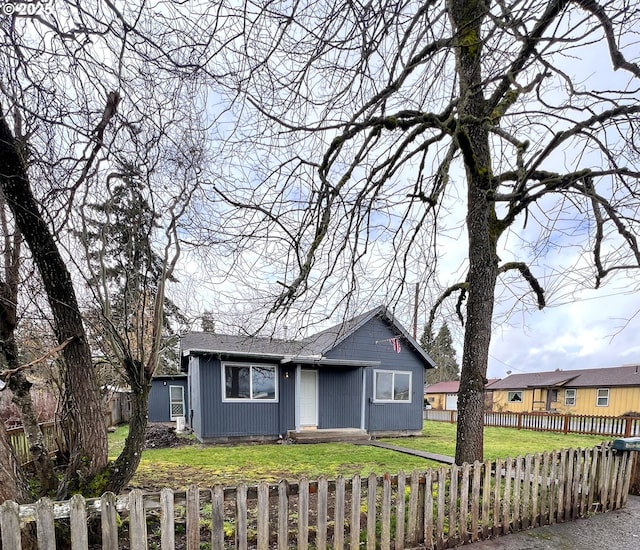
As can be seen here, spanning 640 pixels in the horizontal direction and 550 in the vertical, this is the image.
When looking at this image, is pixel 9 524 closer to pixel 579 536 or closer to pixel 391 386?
pixel 579 536

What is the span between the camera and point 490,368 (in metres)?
5.27

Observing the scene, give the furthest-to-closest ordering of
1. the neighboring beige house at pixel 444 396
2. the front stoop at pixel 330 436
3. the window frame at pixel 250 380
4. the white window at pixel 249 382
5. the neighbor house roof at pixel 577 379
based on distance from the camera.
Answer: the neighboring beige house at pixel 444 396
the neighbor house roof at pixel 577 379
the front stoop at pixel 330 436
the white window at pixel 249 382
the window frame at pixel 250 380

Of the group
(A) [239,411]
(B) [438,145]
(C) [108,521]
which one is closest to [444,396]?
(A) [239,411]

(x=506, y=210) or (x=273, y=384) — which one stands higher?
(x=506, y=210)

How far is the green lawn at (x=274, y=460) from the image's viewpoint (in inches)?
277

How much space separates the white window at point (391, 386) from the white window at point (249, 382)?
3.84 m

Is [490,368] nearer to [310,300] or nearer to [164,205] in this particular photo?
[310,300]

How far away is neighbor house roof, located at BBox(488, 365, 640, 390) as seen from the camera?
21078 mm

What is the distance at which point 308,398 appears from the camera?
42.8 feet

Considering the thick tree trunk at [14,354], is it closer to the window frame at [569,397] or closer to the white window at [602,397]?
the white window at [602,397]

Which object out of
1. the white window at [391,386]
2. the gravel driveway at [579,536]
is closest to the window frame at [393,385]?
the white window at [391,386]

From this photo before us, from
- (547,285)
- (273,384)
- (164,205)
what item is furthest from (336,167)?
(273,384)

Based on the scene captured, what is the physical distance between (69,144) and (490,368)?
5.77 metres

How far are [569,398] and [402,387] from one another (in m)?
15.7
